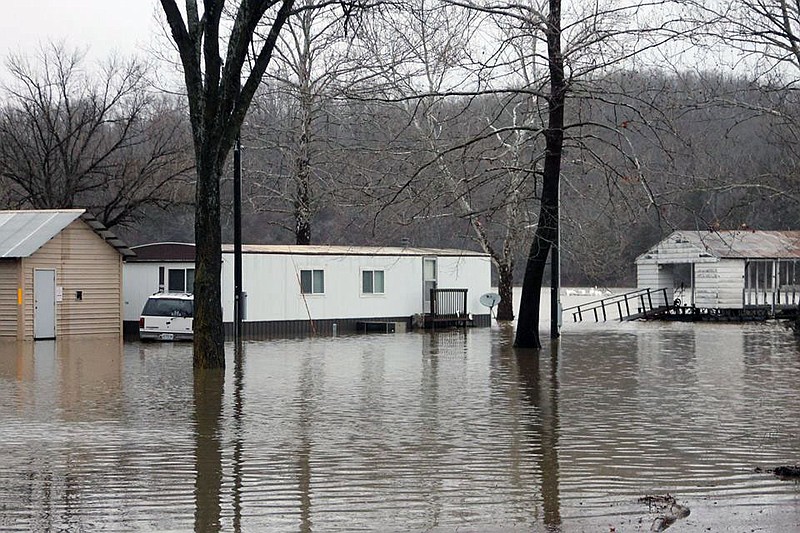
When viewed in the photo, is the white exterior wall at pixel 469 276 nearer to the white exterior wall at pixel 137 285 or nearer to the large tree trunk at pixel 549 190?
the white exterior wall at pixel 137 285

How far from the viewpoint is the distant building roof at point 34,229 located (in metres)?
35.4

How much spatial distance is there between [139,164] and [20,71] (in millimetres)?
6266

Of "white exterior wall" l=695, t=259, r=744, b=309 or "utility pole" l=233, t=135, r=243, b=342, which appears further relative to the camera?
"white exterior wall" l=695, t=259, r=744, b=309

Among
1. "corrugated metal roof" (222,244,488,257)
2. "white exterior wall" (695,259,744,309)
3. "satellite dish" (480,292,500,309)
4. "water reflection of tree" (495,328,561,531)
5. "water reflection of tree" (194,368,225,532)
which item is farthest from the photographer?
"white exterior wall" (695,259,744,309)

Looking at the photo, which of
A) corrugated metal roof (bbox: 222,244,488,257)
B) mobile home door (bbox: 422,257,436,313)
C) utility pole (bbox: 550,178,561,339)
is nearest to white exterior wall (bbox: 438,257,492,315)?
mobile home door (bbox: 422,257,436,313)

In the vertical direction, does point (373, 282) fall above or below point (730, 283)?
above

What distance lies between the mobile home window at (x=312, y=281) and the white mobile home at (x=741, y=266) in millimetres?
17279

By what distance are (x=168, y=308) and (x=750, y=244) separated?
2754 centimetres

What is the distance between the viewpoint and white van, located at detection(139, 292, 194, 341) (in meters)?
35.8

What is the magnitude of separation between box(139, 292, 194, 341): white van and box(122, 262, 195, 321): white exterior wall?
13.6 ft

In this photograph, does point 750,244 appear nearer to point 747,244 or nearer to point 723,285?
point 747,244

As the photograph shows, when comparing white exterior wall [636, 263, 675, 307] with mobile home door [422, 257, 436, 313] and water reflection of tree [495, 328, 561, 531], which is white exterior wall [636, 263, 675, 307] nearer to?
mobile home door [422, 257, 436, 313]

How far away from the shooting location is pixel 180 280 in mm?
39625

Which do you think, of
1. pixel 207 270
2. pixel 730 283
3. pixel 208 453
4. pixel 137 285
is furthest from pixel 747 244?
pixel 208 453
